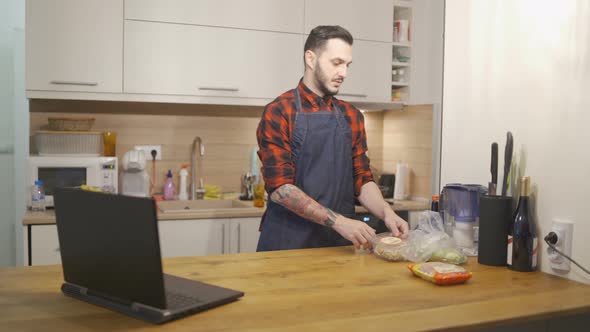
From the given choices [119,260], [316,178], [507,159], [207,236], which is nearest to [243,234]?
[207,236]

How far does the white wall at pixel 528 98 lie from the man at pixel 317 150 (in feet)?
1.26

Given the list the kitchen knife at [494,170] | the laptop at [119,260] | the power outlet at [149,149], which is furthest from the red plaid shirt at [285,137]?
the power outlet at [149,149]

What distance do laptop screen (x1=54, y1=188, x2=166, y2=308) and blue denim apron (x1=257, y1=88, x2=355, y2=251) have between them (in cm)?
102

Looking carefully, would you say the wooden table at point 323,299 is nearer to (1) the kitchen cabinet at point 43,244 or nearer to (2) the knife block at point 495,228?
(2) the knife block at point 495,228

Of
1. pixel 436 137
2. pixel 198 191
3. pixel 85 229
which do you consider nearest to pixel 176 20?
pixel 198 191

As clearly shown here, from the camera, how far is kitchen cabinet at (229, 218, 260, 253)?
10.6ft

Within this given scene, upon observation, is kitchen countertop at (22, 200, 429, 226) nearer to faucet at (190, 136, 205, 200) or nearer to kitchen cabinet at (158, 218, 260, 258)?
kitchen cabinet at (158, 218, 260, 258)

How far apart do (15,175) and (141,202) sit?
303cm

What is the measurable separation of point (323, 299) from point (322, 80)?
112 cm

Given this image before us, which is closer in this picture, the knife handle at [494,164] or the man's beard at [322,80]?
the knife handle at [494,164]

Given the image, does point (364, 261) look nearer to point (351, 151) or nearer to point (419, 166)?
point (351, 151)

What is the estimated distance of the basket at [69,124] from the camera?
3.20m

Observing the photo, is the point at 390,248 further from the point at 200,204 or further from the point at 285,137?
the point at 200,204

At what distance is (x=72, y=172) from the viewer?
10.3 ft
